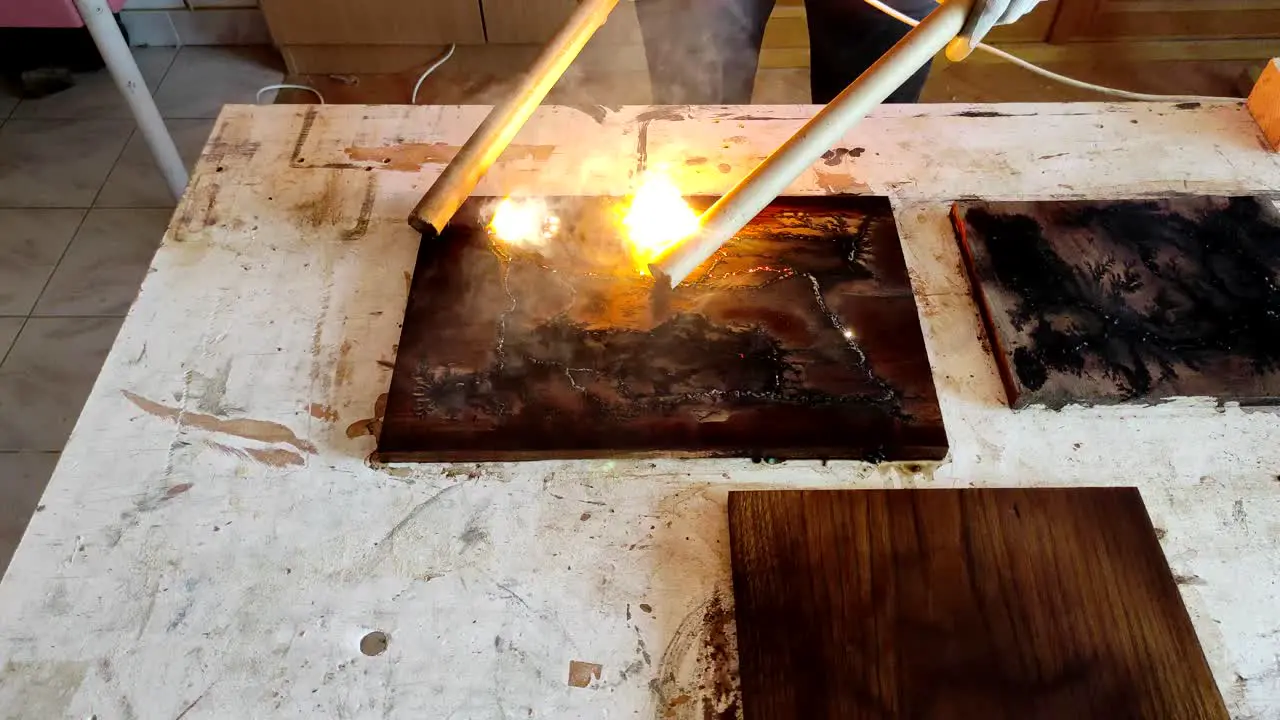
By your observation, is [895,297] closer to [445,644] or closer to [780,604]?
[780,604]

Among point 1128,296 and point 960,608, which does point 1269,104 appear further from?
point 960,608

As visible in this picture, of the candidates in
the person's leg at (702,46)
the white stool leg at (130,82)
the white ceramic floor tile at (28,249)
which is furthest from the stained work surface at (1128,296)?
the white ceramic floor tile at (28,249)

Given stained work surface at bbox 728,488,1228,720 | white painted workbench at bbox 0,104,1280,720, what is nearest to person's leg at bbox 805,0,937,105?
white painted workbench at bbox 0,104,1280,720

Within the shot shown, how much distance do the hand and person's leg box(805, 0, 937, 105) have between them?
1.99 feet

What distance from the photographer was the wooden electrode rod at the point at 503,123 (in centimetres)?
119

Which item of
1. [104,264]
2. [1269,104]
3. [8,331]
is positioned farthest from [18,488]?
[1269,104]

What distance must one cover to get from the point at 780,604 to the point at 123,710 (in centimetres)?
69

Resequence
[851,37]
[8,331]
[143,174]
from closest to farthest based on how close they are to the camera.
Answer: [851,37]
[8,331]
[143,174]

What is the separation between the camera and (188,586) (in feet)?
2.97

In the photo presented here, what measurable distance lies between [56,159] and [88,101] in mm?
283

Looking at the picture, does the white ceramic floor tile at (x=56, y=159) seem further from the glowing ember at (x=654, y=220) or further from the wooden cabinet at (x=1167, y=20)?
the wooden cabinet at (x=1167, y=20)

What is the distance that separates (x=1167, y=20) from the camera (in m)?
2.60

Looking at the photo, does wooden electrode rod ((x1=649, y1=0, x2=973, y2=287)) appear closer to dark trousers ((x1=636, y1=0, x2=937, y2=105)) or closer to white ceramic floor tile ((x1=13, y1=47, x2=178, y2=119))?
dark trousers ((x1=636, y1=0, x2=937, y2=105))

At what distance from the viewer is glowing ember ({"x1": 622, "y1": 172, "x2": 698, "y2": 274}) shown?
1.20 meters
